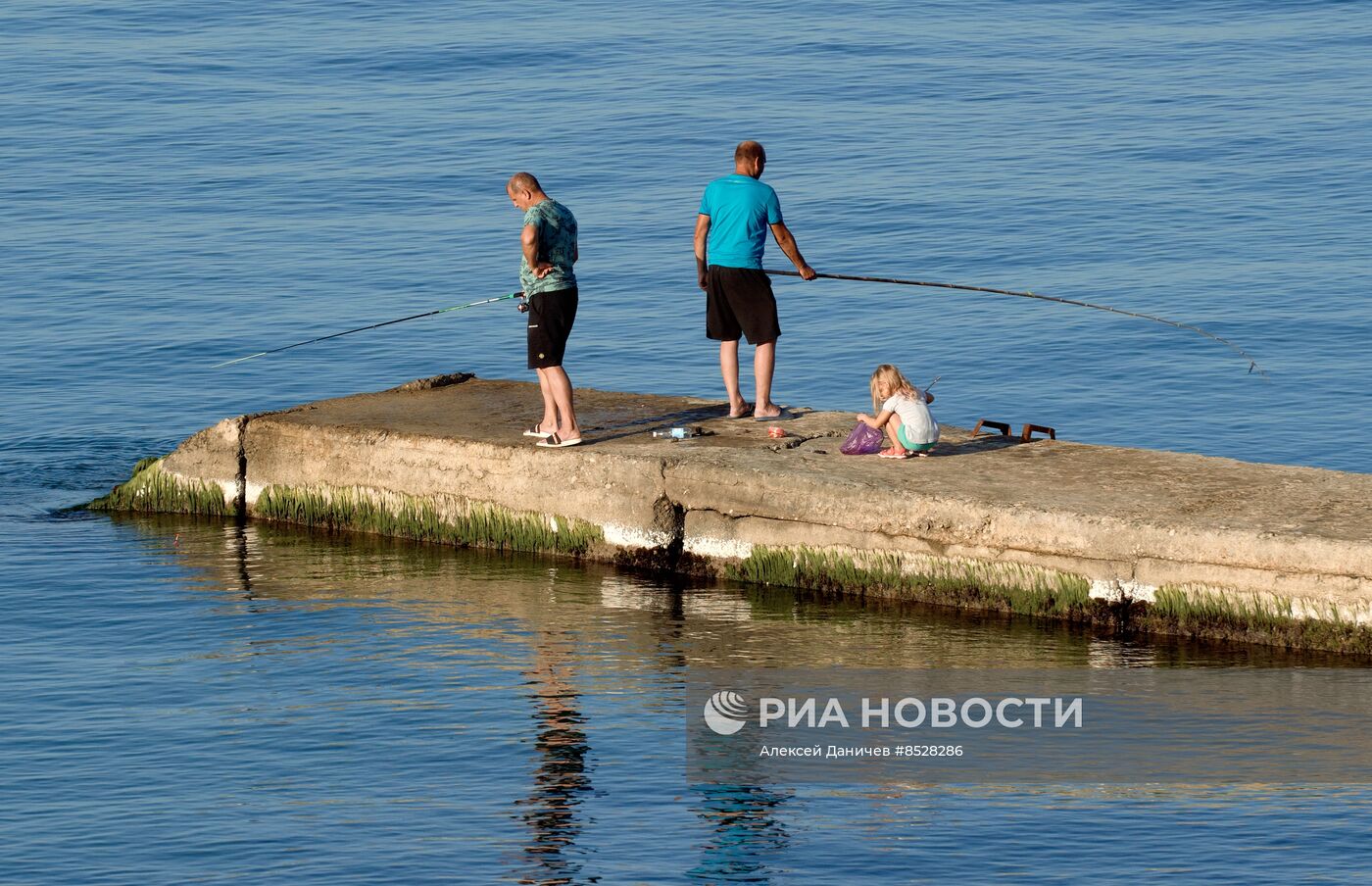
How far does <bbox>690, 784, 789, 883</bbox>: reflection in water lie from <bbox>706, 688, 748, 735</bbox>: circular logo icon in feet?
2.16

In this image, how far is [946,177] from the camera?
27.7 metres

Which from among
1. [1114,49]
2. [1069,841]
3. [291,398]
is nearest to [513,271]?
[291,398]

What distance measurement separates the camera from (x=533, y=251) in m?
12.2

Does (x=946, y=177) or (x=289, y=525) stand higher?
(x=946, y=177)

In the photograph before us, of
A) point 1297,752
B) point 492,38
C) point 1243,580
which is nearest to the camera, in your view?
point 1297,752

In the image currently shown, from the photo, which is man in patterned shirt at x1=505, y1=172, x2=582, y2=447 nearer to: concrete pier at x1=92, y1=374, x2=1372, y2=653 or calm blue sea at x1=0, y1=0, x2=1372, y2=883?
concrete pier at x1=92, y1=374, x2=1372, y2=653

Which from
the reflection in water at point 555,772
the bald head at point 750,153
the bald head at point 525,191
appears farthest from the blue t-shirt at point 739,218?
the reflection in water at point 555,772

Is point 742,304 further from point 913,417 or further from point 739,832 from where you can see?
point 739,832

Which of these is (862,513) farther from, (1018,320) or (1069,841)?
(1018,320)

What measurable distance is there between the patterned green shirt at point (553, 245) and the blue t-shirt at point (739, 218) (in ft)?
2.88

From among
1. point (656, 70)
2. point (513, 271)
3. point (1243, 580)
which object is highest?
point (656, 70)

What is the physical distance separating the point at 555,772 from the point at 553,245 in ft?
12.4

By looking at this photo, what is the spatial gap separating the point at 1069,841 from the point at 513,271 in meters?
15.8

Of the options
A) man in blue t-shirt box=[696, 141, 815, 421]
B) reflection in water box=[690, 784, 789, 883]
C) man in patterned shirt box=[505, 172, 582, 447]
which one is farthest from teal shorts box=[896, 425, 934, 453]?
reflection in water box=[690, 784, 789, 883]
